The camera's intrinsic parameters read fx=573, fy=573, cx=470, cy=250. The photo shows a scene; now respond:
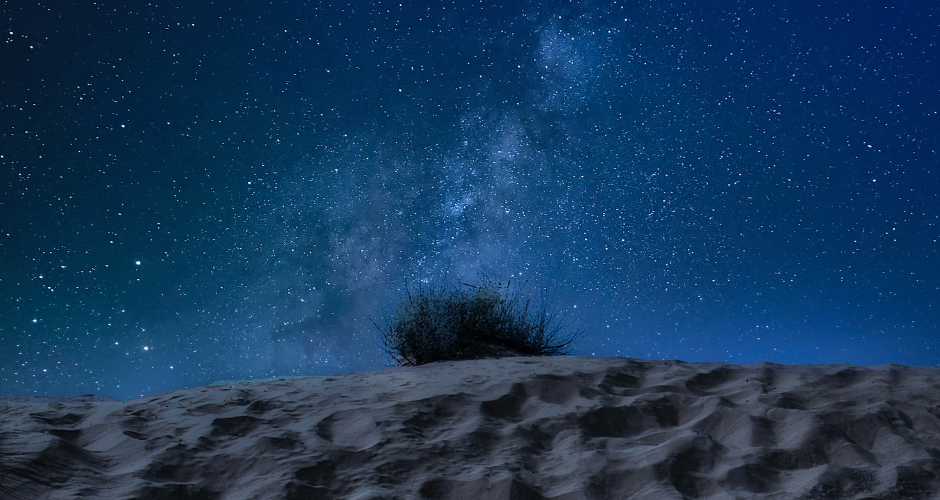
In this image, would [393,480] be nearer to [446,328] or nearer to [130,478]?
[130,478]

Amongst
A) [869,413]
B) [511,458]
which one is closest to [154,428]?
[511,458]

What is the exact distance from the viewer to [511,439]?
3105 millimetres

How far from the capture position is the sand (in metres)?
2.54

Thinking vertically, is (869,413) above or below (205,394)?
below

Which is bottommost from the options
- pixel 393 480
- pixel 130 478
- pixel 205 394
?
pixel 393 480

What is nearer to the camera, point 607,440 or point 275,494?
point 275,494

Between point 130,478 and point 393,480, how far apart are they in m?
1.20

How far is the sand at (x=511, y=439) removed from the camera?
2.54 m

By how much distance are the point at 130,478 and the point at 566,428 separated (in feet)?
7.16

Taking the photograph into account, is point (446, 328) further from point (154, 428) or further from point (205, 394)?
point (154, 428)

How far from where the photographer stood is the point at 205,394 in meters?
4.09

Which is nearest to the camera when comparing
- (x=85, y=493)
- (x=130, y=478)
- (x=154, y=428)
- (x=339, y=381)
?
(x=85, y=493)

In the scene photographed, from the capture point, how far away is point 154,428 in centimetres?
331

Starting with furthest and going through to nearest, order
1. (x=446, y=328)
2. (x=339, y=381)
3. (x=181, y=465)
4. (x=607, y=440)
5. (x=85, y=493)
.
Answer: (x=446, y=328) < (x=339, y=381) < (x=607, y=440) < (x=181, y=465) < (x=85, y=493)
